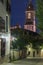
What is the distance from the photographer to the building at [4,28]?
18031mm

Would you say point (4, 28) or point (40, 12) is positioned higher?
point (40, 12)

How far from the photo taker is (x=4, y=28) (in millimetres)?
19047

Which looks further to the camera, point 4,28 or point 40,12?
point 4,28

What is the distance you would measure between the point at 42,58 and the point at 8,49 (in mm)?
5354

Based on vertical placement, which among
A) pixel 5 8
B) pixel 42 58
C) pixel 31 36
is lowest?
pixel 42 58

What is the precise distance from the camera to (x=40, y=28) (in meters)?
9.32

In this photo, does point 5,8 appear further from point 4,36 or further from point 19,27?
point 19,27

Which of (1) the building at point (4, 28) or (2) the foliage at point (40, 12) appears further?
(1) the building at point (4, 28)

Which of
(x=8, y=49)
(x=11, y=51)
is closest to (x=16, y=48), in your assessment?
(x=11, y=51)

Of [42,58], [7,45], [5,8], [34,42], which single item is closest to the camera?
[5,8]

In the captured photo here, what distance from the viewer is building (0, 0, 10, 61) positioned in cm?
1803

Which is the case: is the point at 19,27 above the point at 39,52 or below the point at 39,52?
above

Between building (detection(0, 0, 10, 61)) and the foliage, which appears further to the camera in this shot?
building (detection(0, 0, 10, 61))

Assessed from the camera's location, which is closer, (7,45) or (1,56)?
(1,56)
